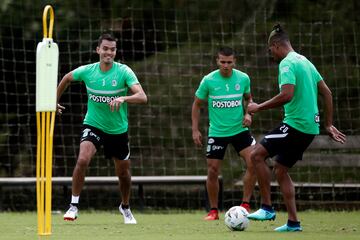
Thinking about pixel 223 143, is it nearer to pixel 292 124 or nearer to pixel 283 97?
pixel 292 124

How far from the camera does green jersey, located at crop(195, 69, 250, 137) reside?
11781 millimetres

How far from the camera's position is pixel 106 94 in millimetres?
10758

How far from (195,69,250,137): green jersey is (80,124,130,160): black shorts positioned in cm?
141

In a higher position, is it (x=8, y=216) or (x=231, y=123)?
(x=231, y=123)

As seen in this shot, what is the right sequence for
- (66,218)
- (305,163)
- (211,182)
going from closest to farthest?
(66,218), (211,182), (305,163)

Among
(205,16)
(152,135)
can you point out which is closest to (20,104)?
(152,135)

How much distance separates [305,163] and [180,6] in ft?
11.6

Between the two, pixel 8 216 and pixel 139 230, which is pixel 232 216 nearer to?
pixel 139 230

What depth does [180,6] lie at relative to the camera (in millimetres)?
16703

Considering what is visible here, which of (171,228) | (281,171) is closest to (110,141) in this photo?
(171,228)

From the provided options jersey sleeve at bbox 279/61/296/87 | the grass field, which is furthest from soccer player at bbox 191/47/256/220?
jersey sleeve at bbox 279/61/296/87

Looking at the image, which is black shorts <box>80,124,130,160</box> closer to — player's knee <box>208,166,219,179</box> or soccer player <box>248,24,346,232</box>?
player's knee <box>208,166,219,179</box>

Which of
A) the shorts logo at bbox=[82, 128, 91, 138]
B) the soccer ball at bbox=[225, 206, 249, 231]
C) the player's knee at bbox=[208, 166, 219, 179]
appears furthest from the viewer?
the player's knee at bbox=[208, 166, 219, 179]

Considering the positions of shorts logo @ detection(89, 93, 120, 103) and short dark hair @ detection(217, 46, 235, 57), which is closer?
shorts logo @ detection(89, 93, 120, 103)
